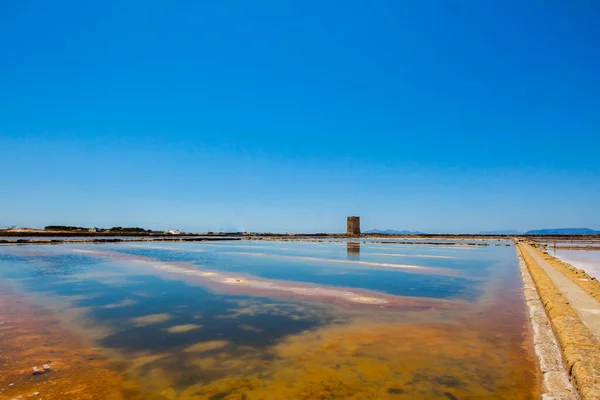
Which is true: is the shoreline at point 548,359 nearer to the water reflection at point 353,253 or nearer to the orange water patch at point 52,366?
the orange water patch at point 52,366

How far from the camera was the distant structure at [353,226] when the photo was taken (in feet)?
325

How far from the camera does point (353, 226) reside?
327 feet

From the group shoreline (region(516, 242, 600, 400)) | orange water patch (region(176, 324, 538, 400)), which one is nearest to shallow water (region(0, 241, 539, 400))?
orange water patch (region(176, 324, 538, 400))

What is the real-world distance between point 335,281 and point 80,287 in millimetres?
7887

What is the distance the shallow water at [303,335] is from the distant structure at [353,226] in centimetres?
8738

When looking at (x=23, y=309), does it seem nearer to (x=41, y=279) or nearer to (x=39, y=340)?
(x=39, y=340)

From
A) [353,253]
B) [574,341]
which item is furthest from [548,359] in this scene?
[353,253]

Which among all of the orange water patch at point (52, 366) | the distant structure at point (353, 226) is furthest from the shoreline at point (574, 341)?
the distant structure at point (353, 226)

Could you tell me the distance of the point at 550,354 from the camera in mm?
5230

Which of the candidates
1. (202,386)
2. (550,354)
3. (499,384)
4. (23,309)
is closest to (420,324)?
(550,354)

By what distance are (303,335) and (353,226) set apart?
94638mm

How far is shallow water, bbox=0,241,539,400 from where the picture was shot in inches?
167

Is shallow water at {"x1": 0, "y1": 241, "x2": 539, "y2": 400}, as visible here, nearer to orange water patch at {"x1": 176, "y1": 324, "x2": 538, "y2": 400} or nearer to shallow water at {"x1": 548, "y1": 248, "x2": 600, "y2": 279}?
orange water patch at {"x1": 176, "y1": 324, "x2": 538, "y2": 400}

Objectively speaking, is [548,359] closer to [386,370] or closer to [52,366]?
[386,370]
